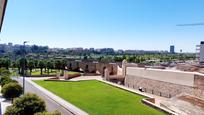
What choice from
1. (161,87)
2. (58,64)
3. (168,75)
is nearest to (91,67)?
(58,64)

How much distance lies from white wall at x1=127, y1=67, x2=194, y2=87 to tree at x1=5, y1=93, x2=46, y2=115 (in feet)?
64.3

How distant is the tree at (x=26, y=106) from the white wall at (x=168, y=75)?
19.6 meters

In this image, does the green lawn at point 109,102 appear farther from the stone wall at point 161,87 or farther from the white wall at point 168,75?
the white wall at point 168,75

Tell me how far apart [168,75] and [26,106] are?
74.7 feet

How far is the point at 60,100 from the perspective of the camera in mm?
29109

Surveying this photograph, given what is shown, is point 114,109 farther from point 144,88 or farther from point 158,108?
point 144,88

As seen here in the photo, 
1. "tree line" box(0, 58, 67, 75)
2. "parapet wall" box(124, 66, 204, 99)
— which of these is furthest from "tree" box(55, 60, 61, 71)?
"parapet wall" box(124, 66, 204, 99)

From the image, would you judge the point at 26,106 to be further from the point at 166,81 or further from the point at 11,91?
the point at 166,81

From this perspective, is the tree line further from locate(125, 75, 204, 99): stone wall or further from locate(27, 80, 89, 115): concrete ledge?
locate(27, 80, 89, 115): concrete ledge

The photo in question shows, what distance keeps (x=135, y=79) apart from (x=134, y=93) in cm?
1223

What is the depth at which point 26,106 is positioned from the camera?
17.9m

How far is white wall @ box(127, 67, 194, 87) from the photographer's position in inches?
1244

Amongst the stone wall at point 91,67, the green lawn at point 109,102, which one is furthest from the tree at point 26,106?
the stone wall at point 91,67

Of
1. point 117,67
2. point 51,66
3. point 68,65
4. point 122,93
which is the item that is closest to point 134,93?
point 122,93
